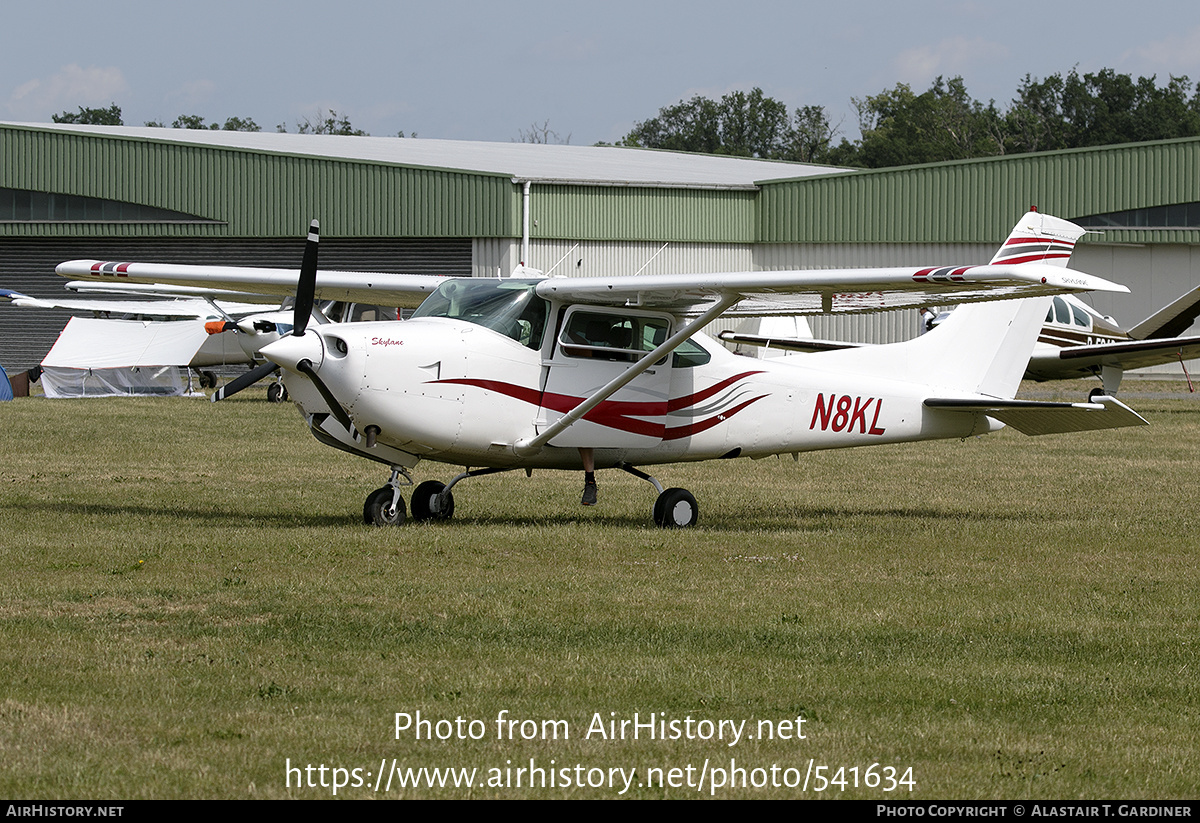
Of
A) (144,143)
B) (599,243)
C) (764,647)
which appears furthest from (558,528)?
(144,143)

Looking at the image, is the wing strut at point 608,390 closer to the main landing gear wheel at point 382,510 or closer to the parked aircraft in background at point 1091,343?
the main landing gear wheel at point 382,510

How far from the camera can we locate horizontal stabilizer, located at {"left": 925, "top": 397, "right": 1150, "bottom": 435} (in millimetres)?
12594

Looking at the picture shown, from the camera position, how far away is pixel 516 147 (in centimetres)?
5209

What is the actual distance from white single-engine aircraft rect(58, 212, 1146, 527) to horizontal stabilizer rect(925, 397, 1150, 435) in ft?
0.06

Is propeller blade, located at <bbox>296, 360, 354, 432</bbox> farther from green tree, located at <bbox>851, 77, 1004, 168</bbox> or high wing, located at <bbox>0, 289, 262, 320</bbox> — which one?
green tree, located at <bbox>851, 77, 1004, 168</bbox>

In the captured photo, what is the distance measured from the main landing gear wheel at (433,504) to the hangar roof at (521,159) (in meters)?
26.1

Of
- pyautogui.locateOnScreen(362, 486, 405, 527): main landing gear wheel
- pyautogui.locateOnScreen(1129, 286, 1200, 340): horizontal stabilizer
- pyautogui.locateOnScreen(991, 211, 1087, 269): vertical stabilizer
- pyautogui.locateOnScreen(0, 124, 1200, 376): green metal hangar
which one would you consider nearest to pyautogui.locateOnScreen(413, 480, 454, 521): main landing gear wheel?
pyautogui.locateOnScreen(362, 486, 405, 527): main landing gear wheel

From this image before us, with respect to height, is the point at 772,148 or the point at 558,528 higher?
the point at 772,148

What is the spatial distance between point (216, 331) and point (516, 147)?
25.7 m

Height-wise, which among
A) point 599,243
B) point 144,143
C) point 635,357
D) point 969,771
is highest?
point 144,143

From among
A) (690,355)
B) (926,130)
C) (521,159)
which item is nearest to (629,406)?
(690,355)

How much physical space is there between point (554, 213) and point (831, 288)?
91.0ft

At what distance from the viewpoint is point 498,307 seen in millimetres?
11859

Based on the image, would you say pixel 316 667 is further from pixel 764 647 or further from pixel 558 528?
pixel 558 528
